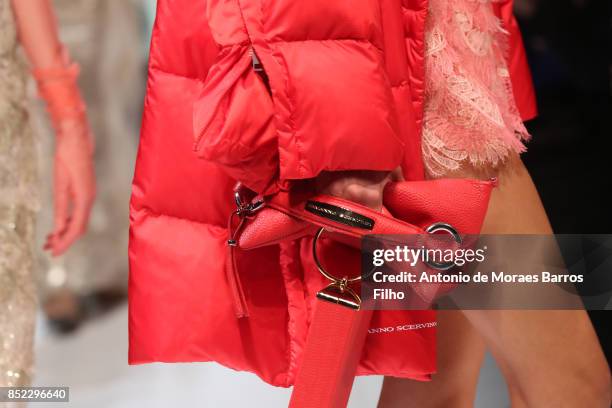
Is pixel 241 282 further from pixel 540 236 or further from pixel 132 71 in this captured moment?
pixel 132 71

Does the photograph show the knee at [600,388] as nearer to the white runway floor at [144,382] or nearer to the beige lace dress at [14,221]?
the white runway floor at [144,382]

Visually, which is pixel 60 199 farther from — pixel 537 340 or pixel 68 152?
pixel 537 340

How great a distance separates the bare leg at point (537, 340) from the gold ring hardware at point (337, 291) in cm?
19

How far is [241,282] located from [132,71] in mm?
1007

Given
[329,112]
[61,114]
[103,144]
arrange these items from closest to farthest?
[329,112], [61,114], [103,144]

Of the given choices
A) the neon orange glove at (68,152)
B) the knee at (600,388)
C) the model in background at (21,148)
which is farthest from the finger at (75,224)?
the knee at (600,388)

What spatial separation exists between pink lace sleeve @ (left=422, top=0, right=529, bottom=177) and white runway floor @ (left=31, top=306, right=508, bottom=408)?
1.42 feet

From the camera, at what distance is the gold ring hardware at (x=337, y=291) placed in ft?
2.69

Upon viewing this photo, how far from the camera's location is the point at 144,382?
1.41 meters

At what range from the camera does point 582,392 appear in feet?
3.13

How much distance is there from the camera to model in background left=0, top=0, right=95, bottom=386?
97cm

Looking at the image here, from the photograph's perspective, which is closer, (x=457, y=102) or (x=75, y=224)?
(x=457, y=102)

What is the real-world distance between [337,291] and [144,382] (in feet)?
2.30

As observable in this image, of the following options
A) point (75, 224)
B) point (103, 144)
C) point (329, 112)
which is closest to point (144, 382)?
point (75, 224)
